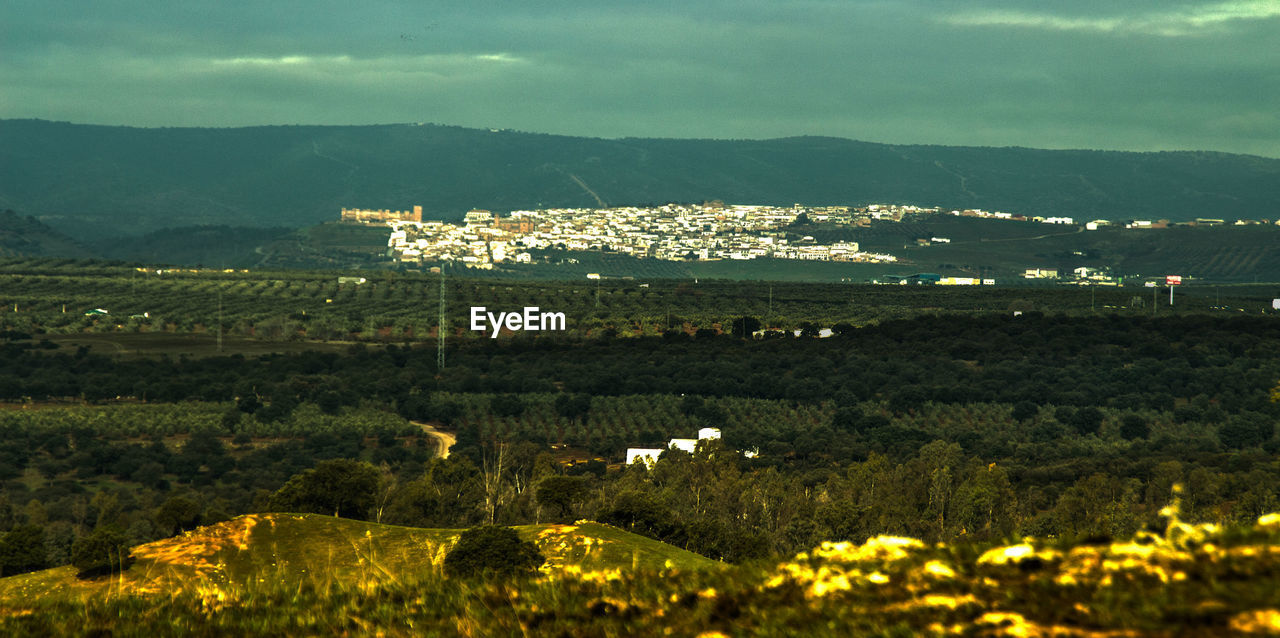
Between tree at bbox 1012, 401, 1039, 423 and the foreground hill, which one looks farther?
tree at bbox 1012, 401, 1039, 423

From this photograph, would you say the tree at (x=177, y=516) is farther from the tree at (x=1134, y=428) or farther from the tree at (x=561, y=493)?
the tree at (x=1134, y=428)

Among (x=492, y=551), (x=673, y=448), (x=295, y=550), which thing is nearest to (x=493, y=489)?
(x=673, y=448)

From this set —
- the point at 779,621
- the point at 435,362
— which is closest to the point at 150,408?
the point at 435,362

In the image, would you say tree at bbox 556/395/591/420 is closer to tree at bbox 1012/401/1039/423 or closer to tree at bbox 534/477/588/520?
tree at bbox 1012/401/1039/423

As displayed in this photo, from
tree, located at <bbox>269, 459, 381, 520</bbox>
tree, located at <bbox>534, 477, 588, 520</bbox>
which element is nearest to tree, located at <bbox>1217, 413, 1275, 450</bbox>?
tree, located at <bbox>534, 477, 588, 520</bbox>

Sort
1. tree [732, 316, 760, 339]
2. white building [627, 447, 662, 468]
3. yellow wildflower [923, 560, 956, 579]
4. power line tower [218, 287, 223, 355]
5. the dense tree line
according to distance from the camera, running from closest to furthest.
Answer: yellow wildflower [923, 560, 956, 579] → the dense tree line → white building [627, 447, 662, 468] → power line tower [218, 287, 223, 355] → tree [732, 316, 760, 339]

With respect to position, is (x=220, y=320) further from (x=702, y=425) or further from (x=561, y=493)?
(x=561, y=493)

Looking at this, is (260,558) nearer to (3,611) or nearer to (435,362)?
(3,611)
